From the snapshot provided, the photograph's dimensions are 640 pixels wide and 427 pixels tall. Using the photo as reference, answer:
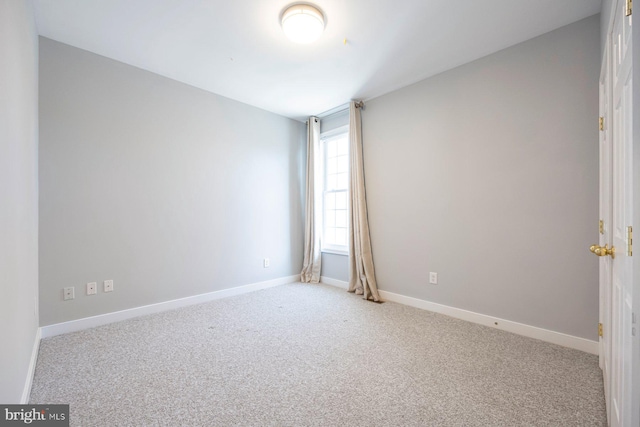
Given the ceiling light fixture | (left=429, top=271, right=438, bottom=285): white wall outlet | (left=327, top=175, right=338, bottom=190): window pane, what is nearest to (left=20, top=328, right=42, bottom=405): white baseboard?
the ceiling light fixture

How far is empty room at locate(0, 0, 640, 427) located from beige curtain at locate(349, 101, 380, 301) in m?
0.03

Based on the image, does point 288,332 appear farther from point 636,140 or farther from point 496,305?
point 636,140

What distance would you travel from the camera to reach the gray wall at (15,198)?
1.19 m

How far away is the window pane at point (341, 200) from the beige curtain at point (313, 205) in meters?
0.28

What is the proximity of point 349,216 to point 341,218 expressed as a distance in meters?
0.49

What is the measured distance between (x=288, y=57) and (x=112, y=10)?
1453mm

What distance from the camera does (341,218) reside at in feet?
14.2

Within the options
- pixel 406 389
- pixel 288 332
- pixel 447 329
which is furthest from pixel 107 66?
pixel 447 329

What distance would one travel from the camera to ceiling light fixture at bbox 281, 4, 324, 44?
6.81ft

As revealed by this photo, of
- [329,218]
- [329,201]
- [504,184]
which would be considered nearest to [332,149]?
[329,201]

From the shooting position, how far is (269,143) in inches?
165

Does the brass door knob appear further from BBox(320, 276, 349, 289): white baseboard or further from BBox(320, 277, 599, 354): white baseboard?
BBox(320, 276, 349, 289): white baseboard

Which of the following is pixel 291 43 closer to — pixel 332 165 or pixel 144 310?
pixel 332 165

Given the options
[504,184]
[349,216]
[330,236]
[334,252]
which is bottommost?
[334,252]
